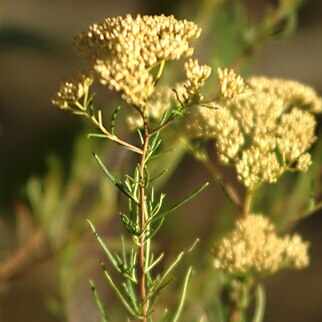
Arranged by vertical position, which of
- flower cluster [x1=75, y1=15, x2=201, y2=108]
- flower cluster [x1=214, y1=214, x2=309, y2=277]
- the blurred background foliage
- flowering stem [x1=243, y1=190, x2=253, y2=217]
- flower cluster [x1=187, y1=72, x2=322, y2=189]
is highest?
the blurred background foliage

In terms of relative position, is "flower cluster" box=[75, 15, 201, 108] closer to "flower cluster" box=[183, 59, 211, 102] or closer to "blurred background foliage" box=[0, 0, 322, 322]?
"flower cluster" box=[183, 59, 211, 102]

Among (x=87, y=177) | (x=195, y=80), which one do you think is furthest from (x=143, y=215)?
(x=87, y=177)

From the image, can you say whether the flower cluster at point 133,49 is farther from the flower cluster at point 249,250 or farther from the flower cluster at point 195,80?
the flower cluster at point 249,250

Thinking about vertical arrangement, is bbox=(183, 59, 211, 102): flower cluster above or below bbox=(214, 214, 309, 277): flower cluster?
above

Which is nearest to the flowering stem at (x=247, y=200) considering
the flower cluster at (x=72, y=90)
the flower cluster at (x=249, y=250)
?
the flower cluster at (x=249, y=250)

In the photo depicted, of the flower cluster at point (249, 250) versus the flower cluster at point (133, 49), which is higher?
the flower cluster at point (133, 49)

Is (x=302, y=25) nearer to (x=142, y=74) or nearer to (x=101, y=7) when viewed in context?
(x=101, y=7)

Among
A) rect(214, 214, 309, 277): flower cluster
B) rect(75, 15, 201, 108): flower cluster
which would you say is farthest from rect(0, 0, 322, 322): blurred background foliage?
rect(75, 15, 201, 108): flower cluster
